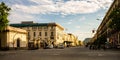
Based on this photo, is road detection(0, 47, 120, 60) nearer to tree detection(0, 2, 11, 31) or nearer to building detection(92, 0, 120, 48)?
tree detection(0, 2, 11, 31)

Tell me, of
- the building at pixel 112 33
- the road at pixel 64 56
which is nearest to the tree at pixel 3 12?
the road at pixel 64 56

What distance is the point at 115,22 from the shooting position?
49.9 meters

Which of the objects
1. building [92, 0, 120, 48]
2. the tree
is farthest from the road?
building [92, 0, 120, 48]

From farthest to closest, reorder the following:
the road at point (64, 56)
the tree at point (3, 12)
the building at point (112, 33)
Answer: the building at point (112, 33) < the tree at point (3, 12) < the road at point (64, 56)

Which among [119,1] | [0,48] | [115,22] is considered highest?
[119,1]

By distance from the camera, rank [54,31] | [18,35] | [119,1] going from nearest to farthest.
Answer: [119,1], [18,35], [54,31]

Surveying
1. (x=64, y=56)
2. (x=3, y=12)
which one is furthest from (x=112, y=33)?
(x=64, y=56)

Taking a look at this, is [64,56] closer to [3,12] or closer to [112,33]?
[3,12]

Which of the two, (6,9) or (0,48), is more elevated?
(6,9)

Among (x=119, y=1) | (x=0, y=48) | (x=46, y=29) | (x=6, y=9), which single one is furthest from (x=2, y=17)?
(x=46, y=29)

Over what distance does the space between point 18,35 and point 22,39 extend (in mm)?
4217

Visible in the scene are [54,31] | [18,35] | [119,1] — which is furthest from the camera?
[54,31]

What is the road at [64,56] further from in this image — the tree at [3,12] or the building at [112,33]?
the building at [112,33]

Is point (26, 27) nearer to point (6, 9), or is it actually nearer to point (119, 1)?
point (119, 1)
